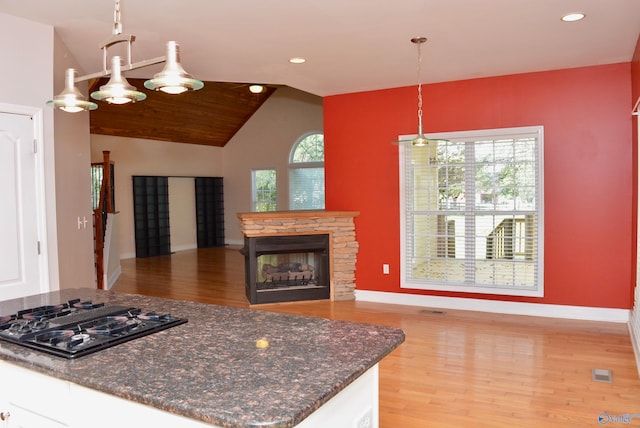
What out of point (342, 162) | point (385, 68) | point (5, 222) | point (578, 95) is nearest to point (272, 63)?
point (385, 68)

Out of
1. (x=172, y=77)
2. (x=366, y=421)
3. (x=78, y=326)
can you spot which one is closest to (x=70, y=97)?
(x=172, y=77)

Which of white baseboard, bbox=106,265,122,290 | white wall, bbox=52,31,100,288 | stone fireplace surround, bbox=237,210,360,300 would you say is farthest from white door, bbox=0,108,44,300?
white baseboard, bbox=106,265,122,290

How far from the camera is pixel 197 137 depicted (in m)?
11.6

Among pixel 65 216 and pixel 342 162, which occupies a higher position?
pixel 342 162

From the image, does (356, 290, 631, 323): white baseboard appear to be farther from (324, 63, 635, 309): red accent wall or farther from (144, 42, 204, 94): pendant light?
(144, 42, 204, 94): pendant light

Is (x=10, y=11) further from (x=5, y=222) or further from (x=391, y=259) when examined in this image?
Result: (x=391, y=259)

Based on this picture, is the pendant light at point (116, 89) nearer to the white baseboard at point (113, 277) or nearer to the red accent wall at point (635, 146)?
the red accent wall at point (635, 146)

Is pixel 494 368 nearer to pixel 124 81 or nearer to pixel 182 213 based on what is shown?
pixel 124 81

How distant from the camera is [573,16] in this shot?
3.48m

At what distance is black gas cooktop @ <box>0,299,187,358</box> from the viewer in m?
1.65

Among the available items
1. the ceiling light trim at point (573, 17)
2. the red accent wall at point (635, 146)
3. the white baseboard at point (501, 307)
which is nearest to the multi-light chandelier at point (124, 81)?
the ceiling light trim at point (573, 17)

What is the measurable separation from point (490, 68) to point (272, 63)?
218cm

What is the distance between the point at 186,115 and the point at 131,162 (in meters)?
1.54

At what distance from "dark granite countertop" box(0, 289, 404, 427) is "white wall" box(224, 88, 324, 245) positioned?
9.40m
